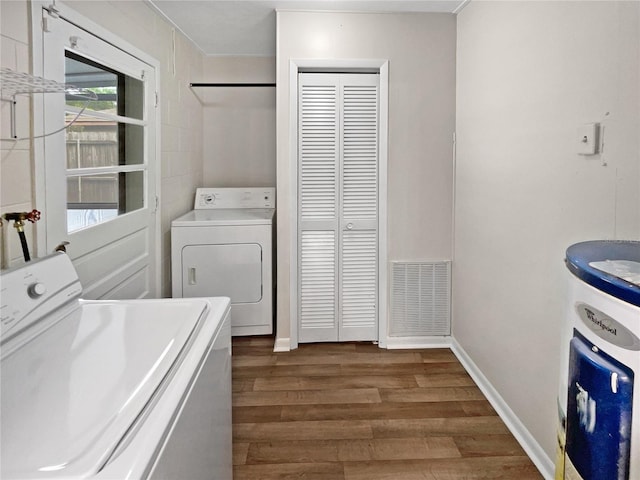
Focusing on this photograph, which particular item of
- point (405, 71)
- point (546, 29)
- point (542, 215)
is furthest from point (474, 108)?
point (542, 215)

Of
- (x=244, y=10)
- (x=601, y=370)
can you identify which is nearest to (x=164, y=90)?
(x=244, y=10)

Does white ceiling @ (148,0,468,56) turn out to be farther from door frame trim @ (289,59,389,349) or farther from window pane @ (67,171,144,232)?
window pane @ (67,171,144,232)

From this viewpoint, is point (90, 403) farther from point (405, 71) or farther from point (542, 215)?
point (405, 71)

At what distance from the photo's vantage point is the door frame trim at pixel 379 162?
10.7 ft

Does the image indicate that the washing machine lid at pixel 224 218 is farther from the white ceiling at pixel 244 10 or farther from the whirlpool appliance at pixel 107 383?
the whirlpool appliance at pixel 107 383

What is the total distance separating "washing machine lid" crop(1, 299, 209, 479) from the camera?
92 centimetres

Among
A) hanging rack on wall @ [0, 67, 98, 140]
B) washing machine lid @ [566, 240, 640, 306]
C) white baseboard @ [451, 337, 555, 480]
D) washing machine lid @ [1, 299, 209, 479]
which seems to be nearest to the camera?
washing machine lid @ [1, 299, 209, 479]

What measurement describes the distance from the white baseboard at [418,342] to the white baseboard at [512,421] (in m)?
0.23

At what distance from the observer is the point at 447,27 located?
10.8 ft

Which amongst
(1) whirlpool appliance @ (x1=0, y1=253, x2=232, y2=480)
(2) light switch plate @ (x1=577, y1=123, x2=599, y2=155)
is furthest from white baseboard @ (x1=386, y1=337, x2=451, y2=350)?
(2) light switch plate @ (x1=577, y1=123, x2=599, y2=155)

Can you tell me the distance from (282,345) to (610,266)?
8.25 feet

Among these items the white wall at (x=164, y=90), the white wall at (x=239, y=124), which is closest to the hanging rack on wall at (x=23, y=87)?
the white wall at (x=164, y=90)

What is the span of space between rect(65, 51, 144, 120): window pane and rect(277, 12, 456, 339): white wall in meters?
0.88

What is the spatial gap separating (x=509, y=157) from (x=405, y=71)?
3.87 feet
